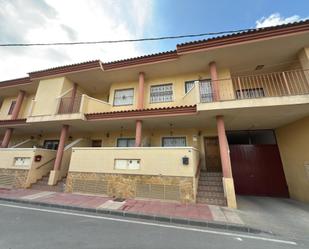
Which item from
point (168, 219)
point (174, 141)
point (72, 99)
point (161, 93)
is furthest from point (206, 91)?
point (72, 99)

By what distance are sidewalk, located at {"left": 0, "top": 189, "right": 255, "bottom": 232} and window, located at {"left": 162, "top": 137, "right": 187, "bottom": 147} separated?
4155mm

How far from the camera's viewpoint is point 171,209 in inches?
223

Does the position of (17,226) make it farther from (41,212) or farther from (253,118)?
(253,118)

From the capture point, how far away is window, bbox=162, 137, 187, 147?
10.0 metres

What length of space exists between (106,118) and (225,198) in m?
7.13

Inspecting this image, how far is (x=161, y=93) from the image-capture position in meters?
10.4

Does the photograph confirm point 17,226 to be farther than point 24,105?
No

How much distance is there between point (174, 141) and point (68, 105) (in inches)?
292

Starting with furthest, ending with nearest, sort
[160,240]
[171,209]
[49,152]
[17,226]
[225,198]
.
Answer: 1. [49,152]
2. [225,198]
3. [171,209]
4. [17,226]
5. [160,240]

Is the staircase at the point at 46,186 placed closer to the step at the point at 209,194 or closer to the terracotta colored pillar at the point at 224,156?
the step at the point at 209,194


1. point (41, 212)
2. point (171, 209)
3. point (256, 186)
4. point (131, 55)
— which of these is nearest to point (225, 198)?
point (171, 209)

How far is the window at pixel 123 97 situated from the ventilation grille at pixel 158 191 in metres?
5.80

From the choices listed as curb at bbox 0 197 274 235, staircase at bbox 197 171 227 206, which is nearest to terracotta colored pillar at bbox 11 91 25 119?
curb at bbox 0 197 274 235

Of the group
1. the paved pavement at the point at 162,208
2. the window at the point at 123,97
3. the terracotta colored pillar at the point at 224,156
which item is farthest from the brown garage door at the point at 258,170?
the window at the point at 123,97
